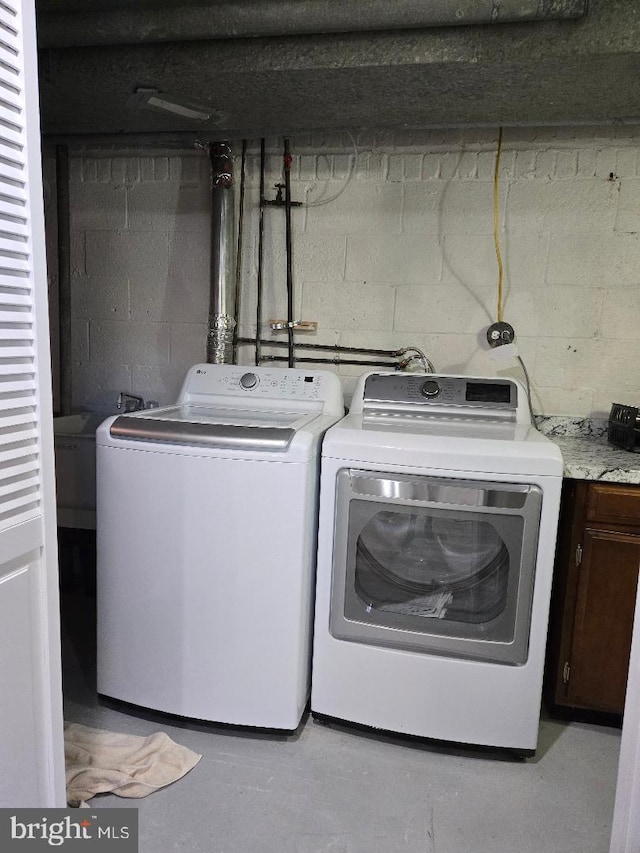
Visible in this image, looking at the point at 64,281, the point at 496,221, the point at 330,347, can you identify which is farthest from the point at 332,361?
the point at 64,281

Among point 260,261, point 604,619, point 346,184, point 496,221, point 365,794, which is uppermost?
point 346,184

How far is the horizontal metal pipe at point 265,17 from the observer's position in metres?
1.66

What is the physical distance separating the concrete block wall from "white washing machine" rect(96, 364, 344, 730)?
97cm

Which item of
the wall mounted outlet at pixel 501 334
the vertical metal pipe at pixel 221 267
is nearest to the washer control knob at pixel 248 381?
the vertical metal pipe at pixel 221 267

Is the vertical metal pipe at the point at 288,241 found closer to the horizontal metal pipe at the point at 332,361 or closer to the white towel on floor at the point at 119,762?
the horizontal metal pipe at the point at 332,361

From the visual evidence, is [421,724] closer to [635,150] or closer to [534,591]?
[534,591]

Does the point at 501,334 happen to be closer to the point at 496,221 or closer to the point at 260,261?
the point at 496,221

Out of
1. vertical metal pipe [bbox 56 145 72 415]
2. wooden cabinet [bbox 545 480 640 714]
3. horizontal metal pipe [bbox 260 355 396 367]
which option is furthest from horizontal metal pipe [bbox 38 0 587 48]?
wooden cabinet [bbox 545 480 640 714]

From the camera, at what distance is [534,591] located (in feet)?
5.85

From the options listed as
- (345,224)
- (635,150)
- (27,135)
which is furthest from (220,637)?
(635,150)

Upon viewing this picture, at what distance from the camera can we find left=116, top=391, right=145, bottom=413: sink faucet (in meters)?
2.82

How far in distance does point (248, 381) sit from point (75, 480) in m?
1.00

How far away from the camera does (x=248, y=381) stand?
7.71 ft

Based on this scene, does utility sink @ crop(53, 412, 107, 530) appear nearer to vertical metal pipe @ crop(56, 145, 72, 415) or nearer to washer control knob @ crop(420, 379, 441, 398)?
vertical metal pipe @ crop(56, 145, 72, 415)
